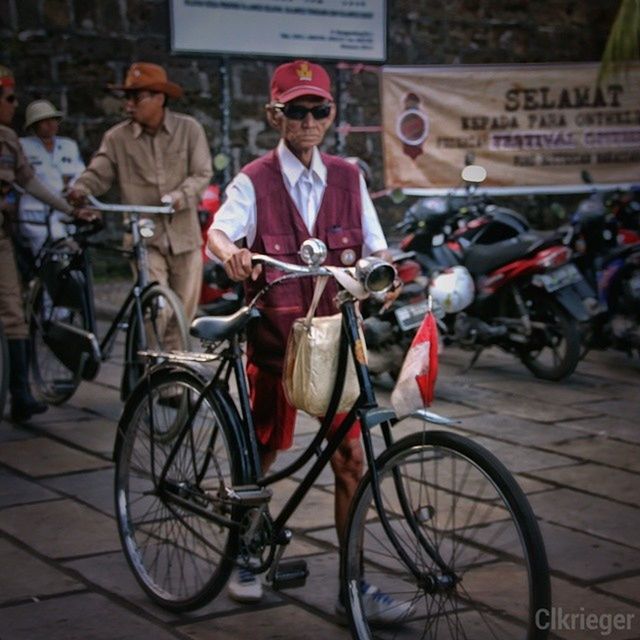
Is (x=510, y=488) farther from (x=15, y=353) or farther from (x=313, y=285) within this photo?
(x=15, y=353)

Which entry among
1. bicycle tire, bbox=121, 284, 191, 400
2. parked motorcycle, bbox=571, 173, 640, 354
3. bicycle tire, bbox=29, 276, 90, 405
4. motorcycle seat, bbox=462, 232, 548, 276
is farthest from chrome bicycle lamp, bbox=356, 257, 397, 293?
parked motorcycle, bbox=571, 173, 640, 354

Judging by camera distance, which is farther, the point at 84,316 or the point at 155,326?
the point at 84,316

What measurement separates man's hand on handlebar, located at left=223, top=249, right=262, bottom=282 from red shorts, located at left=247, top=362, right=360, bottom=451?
45 cm

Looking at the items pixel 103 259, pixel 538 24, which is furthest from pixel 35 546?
pixel 538 24

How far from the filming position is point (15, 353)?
22.9ft

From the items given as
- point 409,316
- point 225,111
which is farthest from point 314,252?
point 225,111

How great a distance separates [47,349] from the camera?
7.59 metres

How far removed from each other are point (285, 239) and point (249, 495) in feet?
2.63

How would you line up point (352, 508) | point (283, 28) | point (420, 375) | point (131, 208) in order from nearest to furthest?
1. point (420, 375)
2. point (352, 508)
3. point (131, 208)
4. point (283, 28)

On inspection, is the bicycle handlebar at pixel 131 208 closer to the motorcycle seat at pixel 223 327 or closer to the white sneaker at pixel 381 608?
the motorcycle seat at pixel 223 327

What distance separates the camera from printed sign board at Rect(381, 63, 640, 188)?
12562mm

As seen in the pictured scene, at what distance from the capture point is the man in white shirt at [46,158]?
9.88 metres

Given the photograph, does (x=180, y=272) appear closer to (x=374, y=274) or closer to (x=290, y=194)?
(x=290, y=194)

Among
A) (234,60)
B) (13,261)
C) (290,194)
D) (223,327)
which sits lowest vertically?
(13,261)
